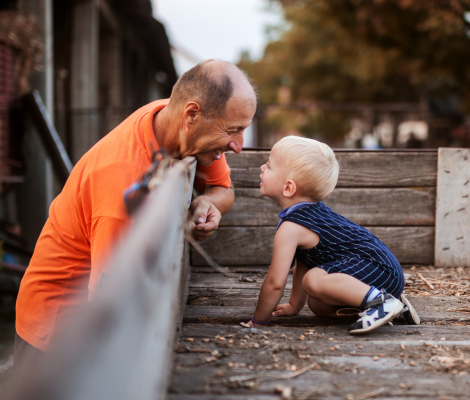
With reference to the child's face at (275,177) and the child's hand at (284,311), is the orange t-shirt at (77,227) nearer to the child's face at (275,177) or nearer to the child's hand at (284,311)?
the child's face at (275,177)

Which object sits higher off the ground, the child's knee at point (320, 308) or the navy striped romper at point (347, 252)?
the navy striped romper at point (347, 252)

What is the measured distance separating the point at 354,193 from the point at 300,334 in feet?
4.66

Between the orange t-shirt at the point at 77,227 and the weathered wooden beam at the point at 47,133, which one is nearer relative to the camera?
the orange t-shirt at the point at 77,227

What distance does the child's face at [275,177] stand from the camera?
2.17 m

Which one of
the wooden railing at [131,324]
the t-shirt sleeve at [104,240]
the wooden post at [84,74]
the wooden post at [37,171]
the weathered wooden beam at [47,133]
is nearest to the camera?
the wooden railing at [131,324]

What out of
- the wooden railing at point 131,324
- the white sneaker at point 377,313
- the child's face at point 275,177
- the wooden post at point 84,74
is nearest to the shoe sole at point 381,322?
the white sneaker at point 377,313

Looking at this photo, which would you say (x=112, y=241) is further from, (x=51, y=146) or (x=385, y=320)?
(x=51, y=146)

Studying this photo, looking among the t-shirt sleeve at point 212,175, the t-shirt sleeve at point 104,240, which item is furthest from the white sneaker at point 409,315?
the t-shirt sleeve at point 104,240

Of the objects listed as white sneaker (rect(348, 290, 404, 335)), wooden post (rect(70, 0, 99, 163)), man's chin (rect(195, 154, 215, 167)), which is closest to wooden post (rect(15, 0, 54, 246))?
wooden post (rect(70, 0, 99, 163))

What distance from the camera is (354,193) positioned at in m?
3.00

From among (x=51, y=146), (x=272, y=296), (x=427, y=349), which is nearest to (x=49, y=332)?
(x=272, y=296)

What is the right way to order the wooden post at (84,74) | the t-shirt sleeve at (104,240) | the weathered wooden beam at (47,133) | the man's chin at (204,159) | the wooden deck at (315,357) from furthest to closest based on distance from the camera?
the wooden post at (84,74) → the weathered wooden beam at (47,133) → the man's chin at (204,159) → the t-shirt sleeve at (104,240) → the wooden deck at (315,357)

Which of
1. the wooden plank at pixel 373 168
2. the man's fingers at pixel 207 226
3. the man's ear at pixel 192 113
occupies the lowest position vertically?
the man's fingers at pixel 207 226

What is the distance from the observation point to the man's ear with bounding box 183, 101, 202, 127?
194 cm
